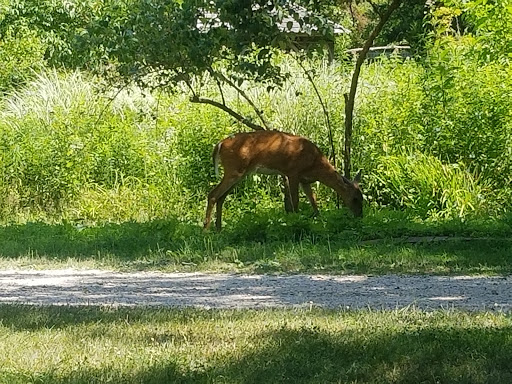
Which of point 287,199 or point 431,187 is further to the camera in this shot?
point 431,187

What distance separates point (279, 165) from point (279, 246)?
→ 2.88 m

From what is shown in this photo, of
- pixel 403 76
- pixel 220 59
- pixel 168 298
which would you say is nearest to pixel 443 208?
pixel 403 76

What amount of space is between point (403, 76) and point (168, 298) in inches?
390

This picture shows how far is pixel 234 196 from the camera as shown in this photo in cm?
1734

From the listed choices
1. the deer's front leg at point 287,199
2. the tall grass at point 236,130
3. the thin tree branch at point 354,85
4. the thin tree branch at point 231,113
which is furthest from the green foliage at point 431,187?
the thin tree branch at point 231,113

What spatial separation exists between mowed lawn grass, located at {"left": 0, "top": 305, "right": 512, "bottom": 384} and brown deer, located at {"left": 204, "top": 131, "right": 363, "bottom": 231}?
7.48 meters

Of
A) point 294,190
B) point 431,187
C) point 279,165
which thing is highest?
point 279,165

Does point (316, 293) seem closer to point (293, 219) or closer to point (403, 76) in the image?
point (293, 219)

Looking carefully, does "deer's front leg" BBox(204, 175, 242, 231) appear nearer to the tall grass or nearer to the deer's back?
the deer's back

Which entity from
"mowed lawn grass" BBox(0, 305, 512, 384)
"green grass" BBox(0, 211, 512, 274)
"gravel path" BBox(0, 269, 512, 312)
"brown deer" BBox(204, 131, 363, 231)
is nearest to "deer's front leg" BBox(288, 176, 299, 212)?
"brown deer" BBox(204, 131, 363, 231)

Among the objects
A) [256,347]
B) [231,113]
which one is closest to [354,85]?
[231,113]

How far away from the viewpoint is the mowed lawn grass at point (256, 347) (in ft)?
18.0

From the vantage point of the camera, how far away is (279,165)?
15.1 metres

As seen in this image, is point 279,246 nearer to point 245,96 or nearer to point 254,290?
point 254,290
